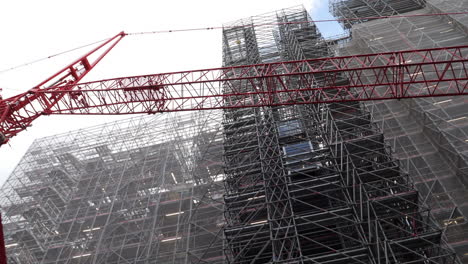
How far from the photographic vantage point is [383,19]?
32.1 metres

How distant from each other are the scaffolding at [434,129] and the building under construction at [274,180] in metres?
0.07

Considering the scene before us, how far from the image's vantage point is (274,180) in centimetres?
1961

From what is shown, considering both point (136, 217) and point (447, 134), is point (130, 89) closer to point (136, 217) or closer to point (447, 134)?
point (136, 217)

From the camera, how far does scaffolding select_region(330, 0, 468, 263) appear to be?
62.0ft

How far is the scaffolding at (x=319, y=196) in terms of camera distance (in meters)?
16.4

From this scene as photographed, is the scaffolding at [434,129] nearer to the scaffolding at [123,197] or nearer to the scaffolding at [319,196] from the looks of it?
the scaffolding at [319,196]

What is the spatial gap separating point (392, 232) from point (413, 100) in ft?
28.7

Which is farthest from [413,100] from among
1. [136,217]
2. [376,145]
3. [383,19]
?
[136,217]

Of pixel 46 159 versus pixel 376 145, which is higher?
pixel 376 145

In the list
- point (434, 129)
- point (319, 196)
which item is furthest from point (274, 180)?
point (434, 129)

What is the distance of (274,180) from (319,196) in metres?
→ 2.25

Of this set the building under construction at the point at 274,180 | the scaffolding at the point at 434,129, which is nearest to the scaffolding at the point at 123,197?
the building under construction at the point at 274,180

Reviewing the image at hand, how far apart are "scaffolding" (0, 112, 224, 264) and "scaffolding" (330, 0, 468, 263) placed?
1040 cm

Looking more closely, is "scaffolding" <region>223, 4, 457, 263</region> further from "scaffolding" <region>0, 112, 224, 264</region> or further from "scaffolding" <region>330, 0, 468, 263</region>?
"scaffolding" <region>0, 112, 224, 264</region>
